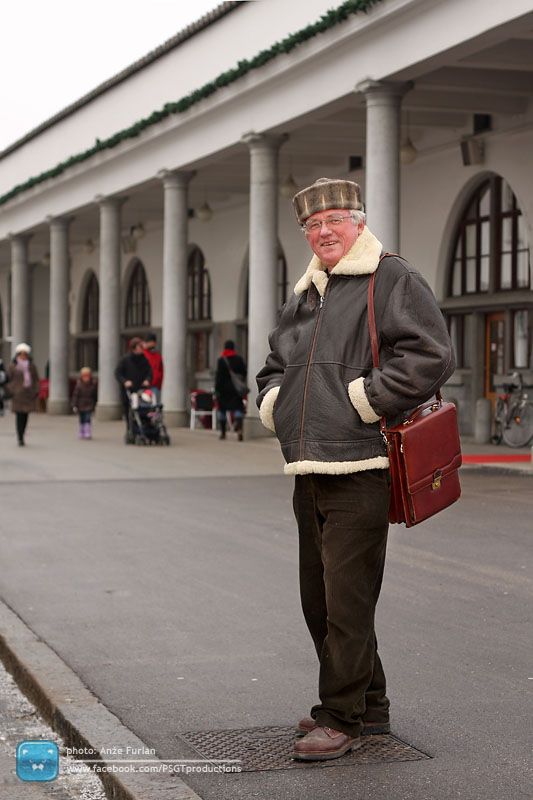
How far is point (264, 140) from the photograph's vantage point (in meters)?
22.8

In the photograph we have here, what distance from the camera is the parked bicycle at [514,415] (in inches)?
832

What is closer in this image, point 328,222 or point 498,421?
point 328,222

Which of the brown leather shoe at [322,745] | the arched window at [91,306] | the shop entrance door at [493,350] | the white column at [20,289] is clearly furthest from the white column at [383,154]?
the arched window at [91,306]

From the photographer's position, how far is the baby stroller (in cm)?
2164

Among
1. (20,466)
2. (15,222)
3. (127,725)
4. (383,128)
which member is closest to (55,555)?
(127,725)

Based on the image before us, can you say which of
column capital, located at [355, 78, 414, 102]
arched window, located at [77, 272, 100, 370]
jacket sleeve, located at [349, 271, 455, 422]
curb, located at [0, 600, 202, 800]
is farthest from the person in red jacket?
arched window, located at [77, 272, 100, 370]

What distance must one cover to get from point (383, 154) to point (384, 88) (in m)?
0.91

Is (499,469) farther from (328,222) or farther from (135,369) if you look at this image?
(328,222)

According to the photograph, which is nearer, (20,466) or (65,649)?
(65,649)

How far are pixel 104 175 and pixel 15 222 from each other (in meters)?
9.52

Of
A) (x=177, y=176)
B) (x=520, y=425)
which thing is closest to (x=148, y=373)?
(x=520, y=425)

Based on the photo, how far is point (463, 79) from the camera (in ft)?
61.5

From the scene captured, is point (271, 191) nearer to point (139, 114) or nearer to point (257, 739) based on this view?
point (139, 114)

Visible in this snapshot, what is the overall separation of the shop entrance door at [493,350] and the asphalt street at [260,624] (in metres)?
9.78
